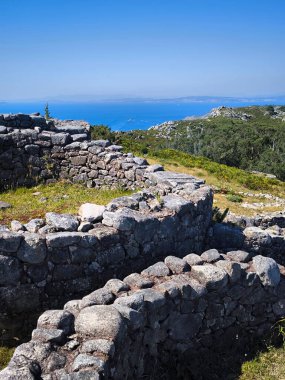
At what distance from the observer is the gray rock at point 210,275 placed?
6.88 m

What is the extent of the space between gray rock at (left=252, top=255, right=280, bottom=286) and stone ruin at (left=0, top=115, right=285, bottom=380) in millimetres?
19

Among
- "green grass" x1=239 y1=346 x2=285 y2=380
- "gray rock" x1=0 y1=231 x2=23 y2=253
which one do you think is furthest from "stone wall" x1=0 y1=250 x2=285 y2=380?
"gray rock" x1=0 y1=231 x2=23 y2=253

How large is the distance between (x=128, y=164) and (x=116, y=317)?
8.44 meters

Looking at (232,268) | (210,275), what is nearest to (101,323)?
(210,275)

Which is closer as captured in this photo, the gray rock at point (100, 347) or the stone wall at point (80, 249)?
the gray rock at point (100, 347)

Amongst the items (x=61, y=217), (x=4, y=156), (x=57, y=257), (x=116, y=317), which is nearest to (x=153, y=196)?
(x=61, y=217)

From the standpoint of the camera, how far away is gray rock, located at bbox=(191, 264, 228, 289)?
6.88 meters

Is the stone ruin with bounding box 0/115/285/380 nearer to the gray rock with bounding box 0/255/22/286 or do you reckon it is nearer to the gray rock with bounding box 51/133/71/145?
the gray rock with bounding box 0/255/22/286

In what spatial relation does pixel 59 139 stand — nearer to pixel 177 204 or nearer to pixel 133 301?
pixel 177 204

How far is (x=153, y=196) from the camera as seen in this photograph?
31.7 ft

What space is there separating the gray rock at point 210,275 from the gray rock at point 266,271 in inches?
38.3

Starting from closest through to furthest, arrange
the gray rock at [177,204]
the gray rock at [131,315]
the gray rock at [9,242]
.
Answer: the gray rock at [131,315]
the gray rock at [9,242]
the gray rock at [177,204]

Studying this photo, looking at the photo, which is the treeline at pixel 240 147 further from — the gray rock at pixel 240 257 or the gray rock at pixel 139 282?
the gray rock at pixel 139 282

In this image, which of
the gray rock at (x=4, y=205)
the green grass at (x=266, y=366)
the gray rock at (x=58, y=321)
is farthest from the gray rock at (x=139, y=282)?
the gray rock at (x=4, y=205)
